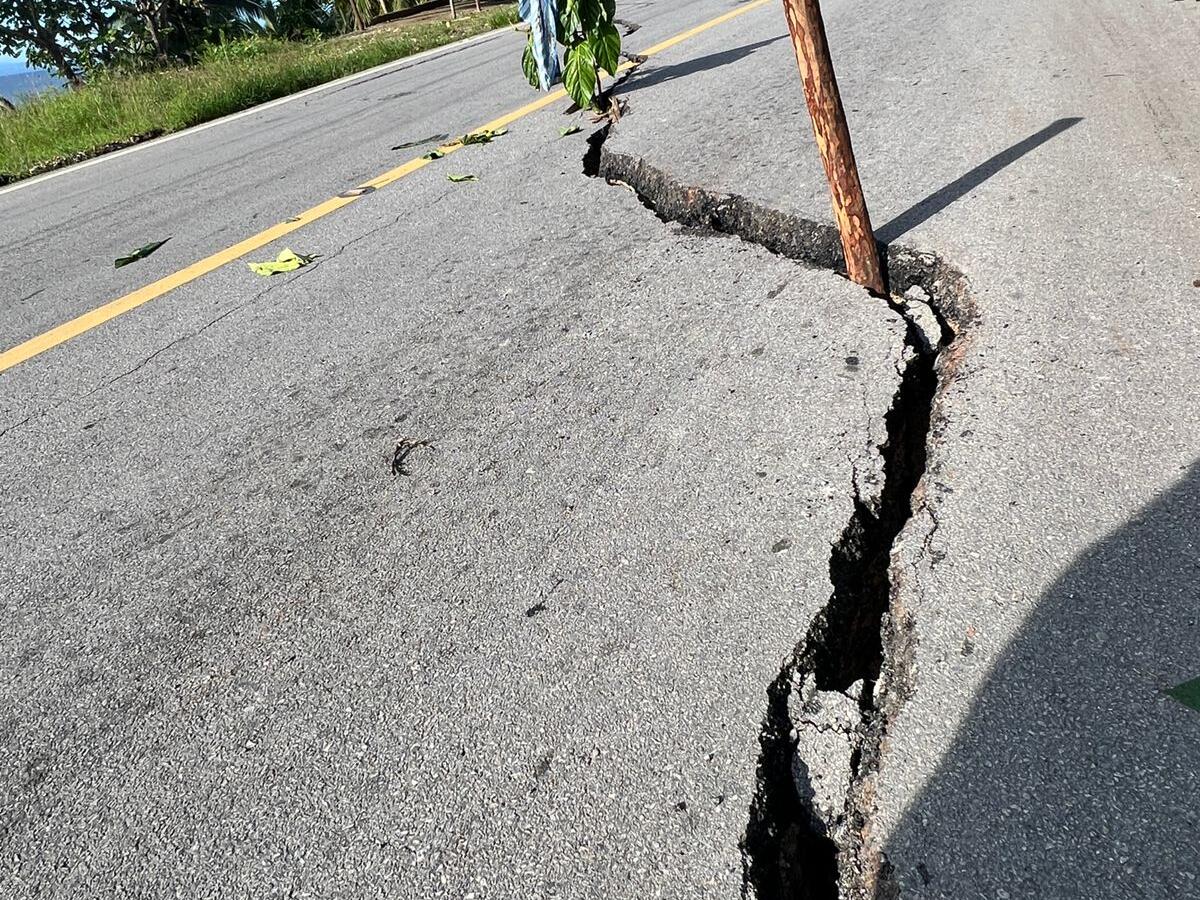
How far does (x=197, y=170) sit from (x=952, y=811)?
6.13 meters

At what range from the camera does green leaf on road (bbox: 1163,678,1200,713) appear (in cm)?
131

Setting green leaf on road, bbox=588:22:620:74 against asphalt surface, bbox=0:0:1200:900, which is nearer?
asphalt surface, bbox=0:0:1200:900

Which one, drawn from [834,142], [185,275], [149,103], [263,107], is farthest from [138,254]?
[149,103]

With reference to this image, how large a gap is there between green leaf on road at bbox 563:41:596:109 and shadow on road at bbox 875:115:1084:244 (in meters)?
2.59

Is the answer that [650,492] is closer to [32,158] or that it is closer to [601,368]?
[601,368]

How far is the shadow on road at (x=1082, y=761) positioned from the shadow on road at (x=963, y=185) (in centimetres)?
172

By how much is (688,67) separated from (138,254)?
13.6ft

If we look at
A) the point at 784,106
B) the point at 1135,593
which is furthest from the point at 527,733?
the point at 784,106

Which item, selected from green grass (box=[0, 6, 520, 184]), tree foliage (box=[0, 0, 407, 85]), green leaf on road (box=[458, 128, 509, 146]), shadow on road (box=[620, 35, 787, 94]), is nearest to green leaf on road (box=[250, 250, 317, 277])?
green leaf on road (box=[458, 128, 509, 146])

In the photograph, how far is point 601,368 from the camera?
100 inches

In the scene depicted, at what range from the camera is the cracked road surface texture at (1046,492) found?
1.21 meters

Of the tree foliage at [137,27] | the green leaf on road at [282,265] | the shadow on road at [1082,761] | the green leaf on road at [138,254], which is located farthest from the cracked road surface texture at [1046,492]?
the tree foliage at [137,27]

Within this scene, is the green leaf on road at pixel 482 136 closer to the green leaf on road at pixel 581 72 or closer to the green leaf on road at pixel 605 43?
the green leaf on road at pixel 581 72

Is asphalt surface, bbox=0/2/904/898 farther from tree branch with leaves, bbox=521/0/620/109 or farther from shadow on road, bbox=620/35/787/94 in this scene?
shadow on road, bbox=620/35/787/94
